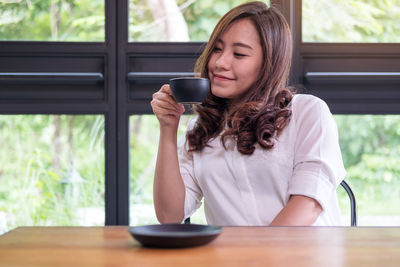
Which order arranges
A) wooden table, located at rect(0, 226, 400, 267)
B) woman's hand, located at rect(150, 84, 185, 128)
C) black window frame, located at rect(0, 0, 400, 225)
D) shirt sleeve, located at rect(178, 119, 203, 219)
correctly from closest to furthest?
1. wooden table, located at rect(0, 226, 400, 267)
2. woman's hand, located at rect(150, 84, 185, 128)
3. shirt sleeve, located at rect(178, 119, 203, 219)
4. black window frame, located at rect(0, 0, 400, 225)

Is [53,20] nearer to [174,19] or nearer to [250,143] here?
[174,19]

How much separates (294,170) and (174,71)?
3.79 feet

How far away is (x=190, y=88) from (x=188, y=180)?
1.70 feet

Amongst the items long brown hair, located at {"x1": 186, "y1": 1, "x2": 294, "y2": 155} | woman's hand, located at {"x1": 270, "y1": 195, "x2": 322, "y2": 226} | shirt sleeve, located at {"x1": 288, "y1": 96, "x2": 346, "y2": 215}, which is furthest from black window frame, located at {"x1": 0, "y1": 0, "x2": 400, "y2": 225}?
woman's hand, located at {"x1": 270, "y1": 195, "x2": 322, "y2": 226}

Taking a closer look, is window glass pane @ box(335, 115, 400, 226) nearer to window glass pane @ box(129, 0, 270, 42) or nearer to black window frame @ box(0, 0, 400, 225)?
black window frame @ box(0, 0, 400, 225)

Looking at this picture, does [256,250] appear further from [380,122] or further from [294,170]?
[380,122]

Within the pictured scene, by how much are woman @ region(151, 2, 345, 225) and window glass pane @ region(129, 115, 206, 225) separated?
31.9 inches

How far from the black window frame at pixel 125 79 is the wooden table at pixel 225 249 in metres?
1.55

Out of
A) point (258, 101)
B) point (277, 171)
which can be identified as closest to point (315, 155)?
point (277, 171)

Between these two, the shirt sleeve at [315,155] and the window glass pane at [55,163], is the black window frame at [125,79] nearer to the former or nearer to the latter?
the window glass pane at [55,163]

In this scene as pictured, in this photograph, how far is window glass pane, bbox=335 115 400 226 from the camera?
8.86ft

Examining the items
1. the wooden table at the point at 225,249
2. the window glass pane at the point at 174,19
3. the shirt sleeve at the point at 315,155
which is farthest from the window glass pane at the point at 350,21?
the wooden table at the point at 225,249

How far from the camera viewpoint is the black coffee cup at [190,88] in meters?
1.43

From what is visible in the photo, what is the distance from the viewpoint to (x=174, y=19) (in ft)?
8.93
